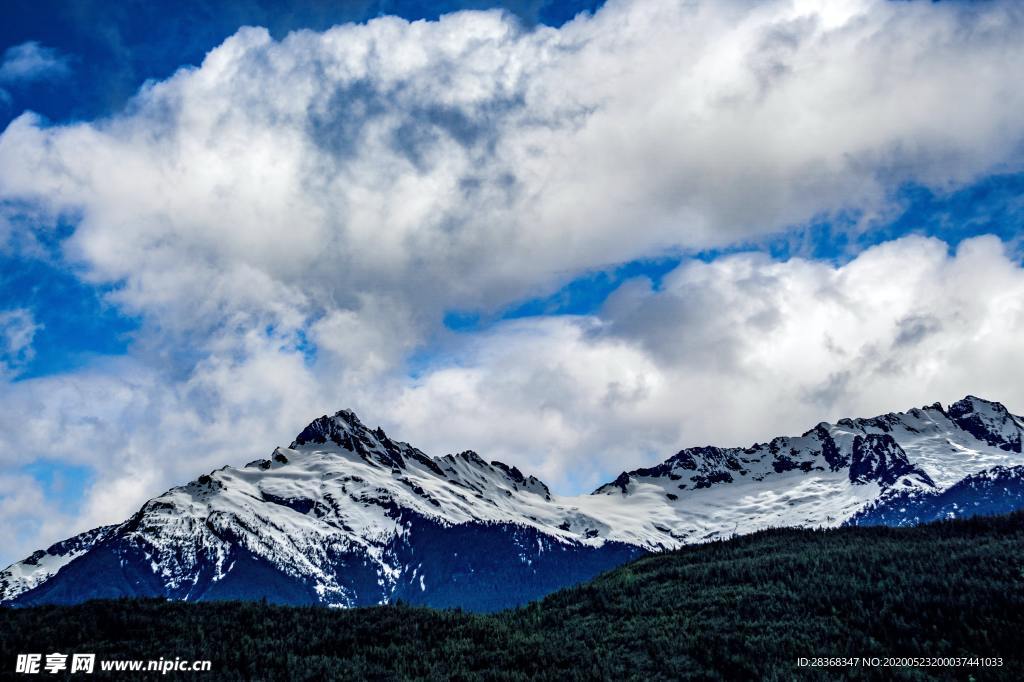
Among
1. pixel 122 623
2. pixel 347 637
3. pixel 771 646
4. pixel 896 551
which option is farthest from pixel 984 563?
pixel 122 623

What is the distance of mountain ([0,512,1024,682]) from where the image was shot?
156 feet

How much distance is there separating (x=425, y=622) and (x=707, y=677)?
24.8 meters

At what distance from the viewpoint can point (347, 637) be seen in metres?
56.5

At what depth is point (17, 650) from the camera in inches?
1843

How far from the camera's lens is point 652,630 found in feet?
188

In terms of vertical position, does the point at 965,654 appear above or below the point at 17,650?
below

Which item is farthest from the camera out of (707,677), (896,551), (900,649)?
(896,551)

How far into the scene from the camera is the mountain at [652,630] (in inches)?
1876

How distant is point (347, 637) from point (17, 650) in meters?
21.3

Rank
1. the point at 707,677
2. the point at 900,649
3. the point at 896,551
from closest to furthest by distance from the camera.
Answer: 1. the point at 707,677
2. the point at 900,649
3. the point at 896,551

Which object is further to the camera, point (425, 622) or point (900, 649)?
point (425, 622)

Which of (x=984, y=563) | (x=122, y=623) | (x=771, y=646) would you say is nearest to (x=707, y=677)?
(x=771, y=646)

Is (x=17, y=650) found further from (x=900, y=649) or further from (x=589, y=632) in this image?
(x=900, y=649)

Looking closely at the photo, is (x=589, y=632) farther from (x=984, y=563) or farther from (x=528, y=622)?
(x=984, y=563)
